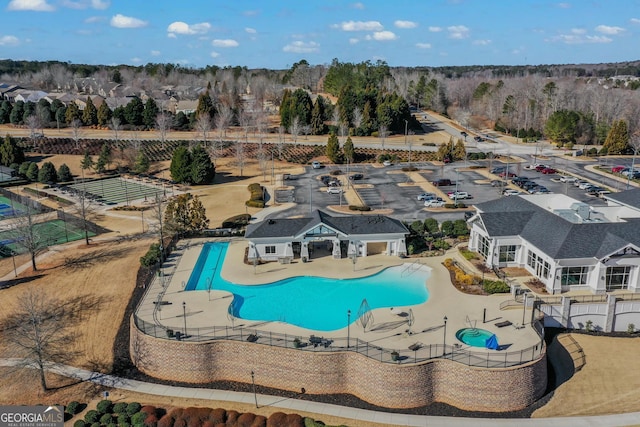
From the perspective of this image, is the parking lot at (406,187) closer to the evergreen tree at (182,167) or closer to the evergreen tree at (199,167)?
the evergreen tree at (199,167)

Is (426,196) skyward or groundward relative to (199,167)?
groundward

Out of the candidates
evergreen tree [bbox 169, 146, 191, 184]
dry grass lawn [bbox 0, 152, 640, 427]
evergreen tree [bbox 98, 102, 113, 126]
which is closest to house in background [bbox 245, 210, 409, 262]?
dry grass lawn [bbox 0, 152, 640, 427]

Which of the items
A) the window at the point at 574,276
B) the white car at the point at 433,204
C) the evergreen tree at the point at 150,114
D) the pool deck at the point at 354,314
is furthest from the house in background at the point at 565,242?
the evergreen tree at the point at 150,114

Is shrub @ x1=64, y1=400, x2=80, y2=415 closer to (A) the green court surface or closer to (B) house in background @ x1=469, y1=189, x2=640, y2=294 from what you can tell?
(A) the green court surface

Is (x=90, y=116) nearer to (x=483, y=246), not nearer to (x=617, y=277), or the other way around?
(x=483, y=246)

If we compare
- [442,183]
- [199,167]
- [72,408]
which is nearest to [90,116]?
[199,167]

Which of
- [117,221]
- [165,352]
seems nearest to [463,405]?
[165,352]
